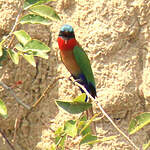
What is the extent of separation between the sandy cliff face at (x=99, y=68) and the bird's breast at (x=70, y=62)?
9cm

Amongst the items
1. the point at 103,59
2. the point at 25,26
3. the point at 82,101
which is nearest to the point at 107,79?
the point at 103,59

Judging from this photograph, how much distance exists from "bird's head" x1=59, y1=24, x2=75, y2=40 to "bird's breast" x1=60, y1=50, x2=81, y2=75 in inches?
3.9

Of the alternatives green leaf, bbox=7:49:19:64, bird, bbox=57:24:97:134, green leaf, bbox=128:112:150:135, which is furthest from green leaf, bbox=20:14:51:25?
bird, bbox=57:24:97:134

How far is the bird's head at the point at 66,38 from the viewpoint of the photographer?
8.10 feet

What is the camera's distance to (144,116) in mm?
1109

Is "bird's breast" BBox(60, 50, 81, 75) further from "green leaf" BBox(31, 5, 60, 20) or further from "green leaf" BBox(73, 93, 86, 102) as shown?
"green leaf" BBox(73, 93, 86, 102)

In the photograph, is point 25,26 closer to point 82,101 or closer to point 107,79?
point 107,79

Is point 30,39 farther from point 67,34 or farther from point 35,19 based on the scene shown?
point 67,34

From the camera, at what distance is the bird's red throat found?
8.29 ft

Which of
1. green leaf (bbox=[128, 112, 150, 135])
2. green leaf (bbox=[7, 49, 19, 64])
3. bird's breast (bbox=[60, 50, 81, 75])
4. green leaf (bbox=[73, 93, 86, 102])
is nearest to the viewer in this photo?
green leaf (bbox=[128, 112, 150, 135])

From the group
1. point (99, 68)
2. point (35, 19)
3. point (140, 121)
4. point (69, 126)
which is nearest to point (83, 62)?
point (99, 68)

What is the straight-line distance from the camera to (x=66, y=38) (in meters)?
2.52

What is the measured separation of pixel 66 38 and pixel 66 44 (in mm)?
43

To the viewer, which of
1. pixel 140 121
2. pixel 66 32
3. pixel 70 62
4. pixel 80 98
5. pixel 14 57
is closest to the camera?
pixel 140 121
